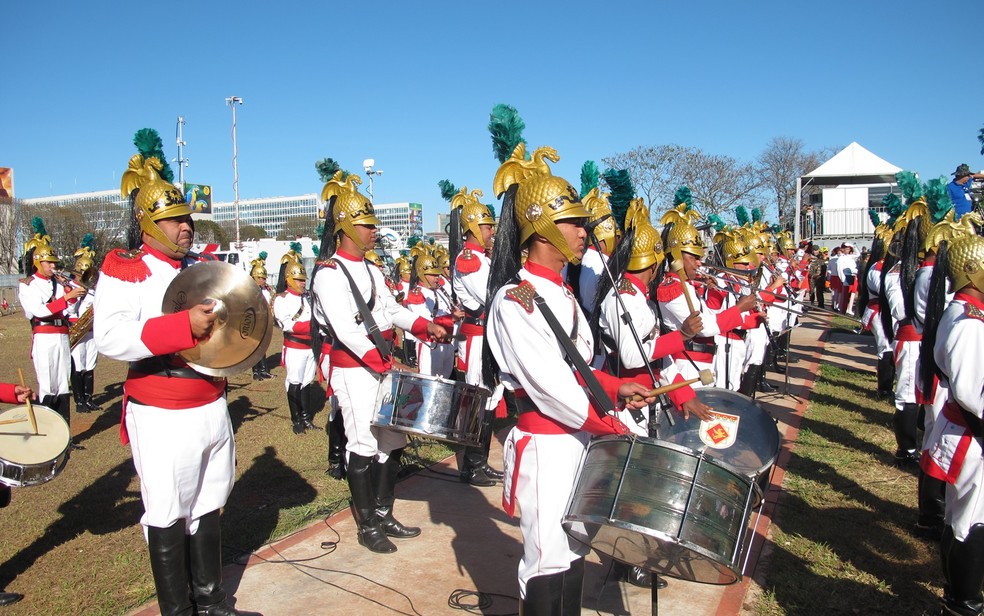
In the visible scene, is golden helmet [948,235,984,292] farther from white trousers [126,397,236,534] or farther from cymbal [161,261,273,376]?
white trousers [126,397,236,534]

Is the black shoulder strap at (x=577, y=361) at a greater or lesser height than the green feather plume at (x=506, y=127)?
lesser

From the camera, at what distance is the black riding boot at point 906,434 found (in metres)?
6.96

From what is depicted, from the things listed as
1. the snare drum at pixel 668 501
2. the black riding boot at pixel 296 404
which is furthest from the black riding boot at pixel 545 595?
the black riding boot at pixel 296 404

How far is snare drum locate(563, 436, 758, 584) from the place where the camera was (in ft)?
8.65

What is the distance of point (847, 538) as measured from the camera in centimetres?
532

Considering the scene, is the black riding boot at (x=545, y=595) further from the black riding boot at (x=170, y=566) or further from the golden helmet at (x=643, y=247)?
the golden helmet at (x=643, y=247)

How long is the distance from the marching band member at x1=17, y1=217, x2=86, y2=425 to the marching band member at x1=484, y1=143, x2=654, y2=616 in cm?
773

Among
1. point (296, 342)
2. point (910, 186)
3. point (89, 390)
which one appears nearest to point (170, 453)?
point (296, 342)

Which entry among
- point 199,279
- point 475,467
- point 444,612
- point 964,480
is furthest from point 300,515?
point 964,480

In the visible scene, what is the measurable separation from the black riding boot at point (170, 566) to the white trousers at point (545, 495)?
1761 millimetres

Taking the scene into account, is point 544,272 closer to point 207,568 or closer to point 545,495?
point 545,495

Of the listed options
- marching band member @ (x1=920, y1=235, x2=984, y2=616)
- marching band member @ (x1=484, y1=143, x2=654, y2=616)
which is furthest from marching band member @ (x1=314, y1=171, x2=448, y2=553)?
marching band member @ (x1=920, y1=235, x2=984, y2=616)

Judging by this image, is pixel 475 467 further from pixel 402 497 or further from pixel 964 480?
pixel 964 480

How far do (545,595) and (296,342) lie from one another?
23.6 ft
